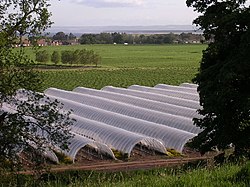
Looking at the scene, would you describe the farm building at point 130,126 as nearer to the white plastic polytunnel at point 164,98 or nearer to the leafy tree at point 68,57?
the white plastic polytunnel at point 164,98

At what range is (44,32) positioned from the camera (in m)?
12.8

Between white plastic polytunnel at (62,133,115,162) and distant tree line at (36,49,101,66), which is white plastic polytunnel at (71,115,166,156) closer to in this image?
white plastic polytunnel at (62,133,115,162)

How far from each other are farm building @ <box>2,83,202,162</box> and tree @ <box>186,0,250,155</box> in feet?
17.7

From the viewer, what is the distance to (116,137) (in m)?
26.4

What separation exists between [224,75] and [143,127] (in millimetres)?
13793

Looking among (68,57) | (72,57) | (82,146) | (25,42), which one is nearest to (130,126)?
(82,146)

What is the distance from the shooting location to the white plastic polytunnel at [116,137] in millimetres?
25172

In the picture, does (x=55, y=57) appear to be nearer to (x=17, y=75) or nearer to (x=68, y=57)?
(x=68, y=57)

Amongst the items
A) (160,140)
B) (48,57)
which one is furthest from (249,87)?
(48,57)

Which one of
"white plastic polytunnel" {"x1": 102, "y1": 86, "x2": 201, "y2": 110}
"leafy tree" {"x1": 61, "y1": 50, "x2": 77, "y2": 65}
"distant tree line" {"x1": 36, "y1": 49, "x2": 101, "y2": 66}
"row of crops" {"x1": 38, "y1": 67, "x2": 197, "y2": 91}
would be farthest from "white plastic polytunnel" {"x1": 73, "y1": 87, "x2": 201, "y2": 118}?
"leafy tree" {"x1": 61, "y1": 50, "x2": 77, "y2": 65}

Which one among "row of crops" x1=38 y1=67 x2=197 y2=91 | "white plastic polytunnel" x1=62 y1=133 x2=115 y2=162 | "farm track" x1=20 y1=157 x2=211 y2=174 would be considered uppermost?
"white plastic polytunnel" x1=62 y1=133 x2=115 y2=162

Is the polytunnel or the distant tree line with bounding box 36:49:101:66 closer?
the polytunnel

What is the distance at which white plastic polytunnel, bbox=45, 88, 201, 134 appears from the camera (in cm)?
2959

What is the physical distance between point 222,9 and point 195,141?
512cm
